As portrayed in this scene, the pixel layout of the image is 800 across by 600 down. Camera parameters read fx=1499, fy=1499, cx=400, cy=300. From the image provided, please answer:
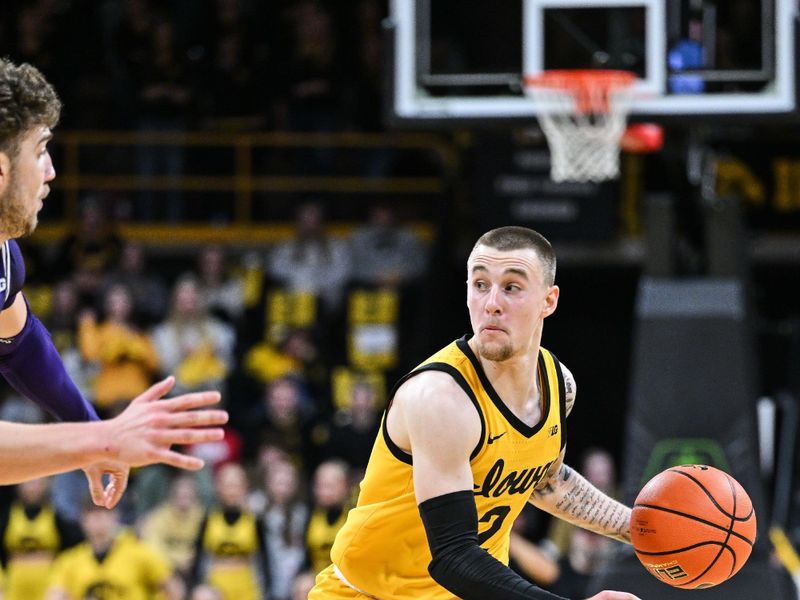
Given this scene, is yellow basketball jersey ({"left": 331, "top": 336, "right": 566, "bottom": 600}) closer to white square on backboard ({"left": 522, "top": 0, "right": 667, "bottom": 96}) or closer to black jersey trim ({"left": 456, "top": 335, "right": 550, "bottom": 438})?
black jersey trim ({"left": 456, "top": 335, "right": 550, "bottom": 438})

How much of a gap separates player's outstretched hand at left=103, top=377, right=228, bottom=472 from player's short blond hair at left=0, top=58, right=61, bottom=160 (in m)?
0.86

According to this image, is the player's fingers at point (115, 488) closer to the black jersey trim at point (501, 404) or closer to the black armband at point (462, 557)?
the black armband at point (462, 557)

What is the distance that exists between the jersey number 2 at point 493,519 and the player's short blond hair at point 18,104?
74.7 inches

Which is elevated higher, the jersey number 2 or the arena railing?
the arena railing

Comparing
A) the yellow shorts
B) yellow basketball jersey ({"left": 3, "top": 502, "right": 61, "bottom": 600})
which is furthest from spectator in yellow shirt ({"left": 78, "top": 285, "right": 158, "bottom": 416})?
the yellow shorts

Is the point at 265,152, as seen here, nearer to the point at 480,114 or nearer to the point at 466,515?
the point at 480,114

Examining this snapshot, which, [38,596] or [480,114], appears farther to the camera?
[38,596]

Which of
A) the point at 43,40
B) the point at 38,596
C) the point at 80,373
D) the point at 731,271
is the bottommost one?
the point at 38,596

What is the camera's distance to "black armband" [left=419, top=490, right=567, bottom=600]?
4.43 meters

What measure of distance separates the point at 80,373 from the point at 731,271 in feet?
17.8

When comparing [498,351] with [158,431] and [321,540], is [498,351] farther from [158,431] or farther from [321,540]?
[321,540]

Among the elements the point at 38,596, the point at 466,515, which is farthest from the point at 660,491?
the point at 38,596

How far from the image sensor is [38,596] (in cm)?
1094

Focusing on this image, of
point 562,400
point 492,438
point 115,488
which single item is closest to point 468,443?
point 492,438
